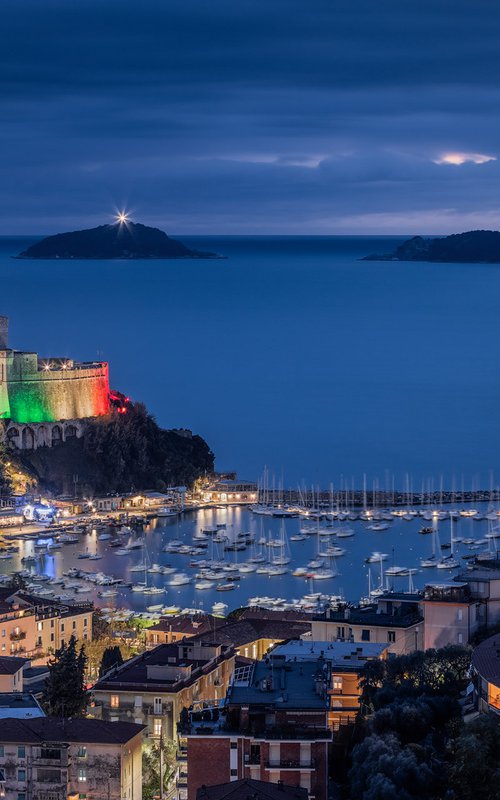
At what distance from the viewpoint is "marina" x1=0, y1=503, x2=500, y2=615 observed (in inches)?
1280

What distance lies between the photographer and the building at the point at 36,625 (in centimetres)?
2416

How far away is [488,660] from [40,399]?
31.2 metres

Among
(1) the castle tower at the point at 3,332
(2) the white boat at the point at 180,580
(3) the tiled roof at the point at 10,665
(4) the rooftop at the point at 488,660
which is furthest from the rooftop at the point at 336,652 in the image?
(1) the castle tower at the point at 3,332

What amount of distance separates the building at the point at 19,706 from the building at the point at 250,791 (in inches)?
126

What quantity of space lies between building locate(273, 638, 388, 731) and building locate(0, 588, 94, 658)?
5.71 metres

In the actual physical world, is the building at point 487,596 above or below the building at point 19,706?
above

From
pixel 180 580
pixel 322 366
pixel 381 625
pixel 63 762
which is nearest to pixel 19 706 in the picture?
pixel 63 762

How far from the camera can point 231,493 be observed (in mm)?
44719

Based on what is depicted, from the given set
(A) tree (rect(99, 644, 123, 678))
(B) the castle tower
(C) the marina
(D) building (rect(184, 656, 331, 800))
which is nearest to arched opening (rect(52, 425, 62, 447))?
(B) the castle tower

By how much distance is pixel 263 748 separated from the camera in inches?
599

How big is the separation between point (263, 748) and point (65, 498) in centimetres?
2798

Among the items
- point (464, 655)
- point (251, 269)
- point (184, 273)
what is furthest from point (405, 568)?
point (251, 269)

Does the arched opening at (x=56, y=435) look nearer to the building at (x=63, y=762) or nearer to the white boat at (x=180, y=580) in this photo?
the white boat at (x=180, y=580)

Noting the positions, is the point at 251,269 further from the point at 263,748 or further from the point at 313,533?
the point at 263,748
